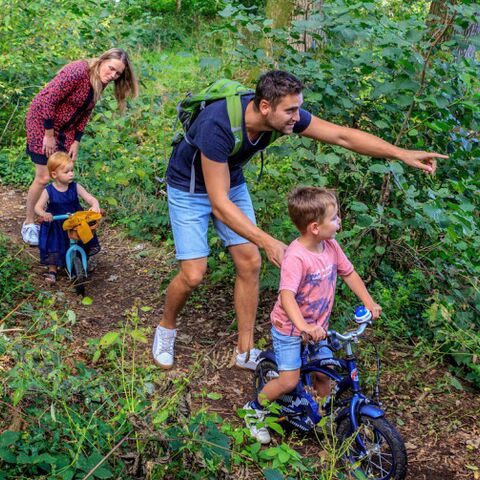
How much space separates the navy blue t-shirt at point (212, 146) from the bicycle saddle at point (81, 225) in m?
1.27

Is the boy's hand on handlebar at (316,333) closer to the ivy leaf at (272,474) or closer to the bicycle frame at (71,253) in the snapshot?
the ivy leaf at (272,474)

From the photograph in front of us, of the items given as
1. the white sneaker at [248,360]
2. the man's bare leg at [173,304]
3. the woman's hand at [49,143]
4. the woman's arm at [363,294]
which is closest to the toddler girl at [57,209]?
the woman's hand at [49,143]

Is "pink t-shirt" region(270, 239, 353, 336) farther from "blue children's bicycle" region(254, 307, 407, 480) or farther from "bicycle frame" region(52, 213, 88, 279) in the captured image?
"bicycle frame" region(52, 213, 88, 279)

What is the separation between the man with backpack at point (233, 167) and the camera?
372 centimetres

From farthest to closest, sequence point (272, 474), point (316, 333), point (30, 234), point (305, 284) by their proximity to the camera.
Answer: point (30, 234)
point (305, 284)
point (316, 333)
point (272, 474)

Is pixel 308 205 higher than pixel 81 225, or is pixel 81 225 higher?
pixel 308 205

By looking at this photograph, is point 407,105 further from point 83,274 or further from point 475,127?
point 83,274

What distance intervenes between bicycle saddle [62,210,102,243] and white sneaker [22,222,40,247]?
1000mm

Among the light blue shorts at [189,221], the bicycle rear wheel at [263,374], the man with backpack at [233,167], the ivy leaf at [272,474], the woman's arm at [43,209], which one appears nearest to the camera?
the ivy leaf at [272,474]

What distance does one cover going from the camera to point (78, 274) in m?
5.51

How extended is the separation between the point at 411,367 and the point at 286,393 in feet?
4.48

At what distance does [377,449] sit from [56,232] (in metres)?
3.24

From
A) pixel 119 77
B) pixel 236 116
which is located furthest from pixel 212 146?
pixel 119 77

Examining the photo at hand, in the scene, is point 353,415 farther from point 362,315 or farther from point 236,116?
point 236,116
